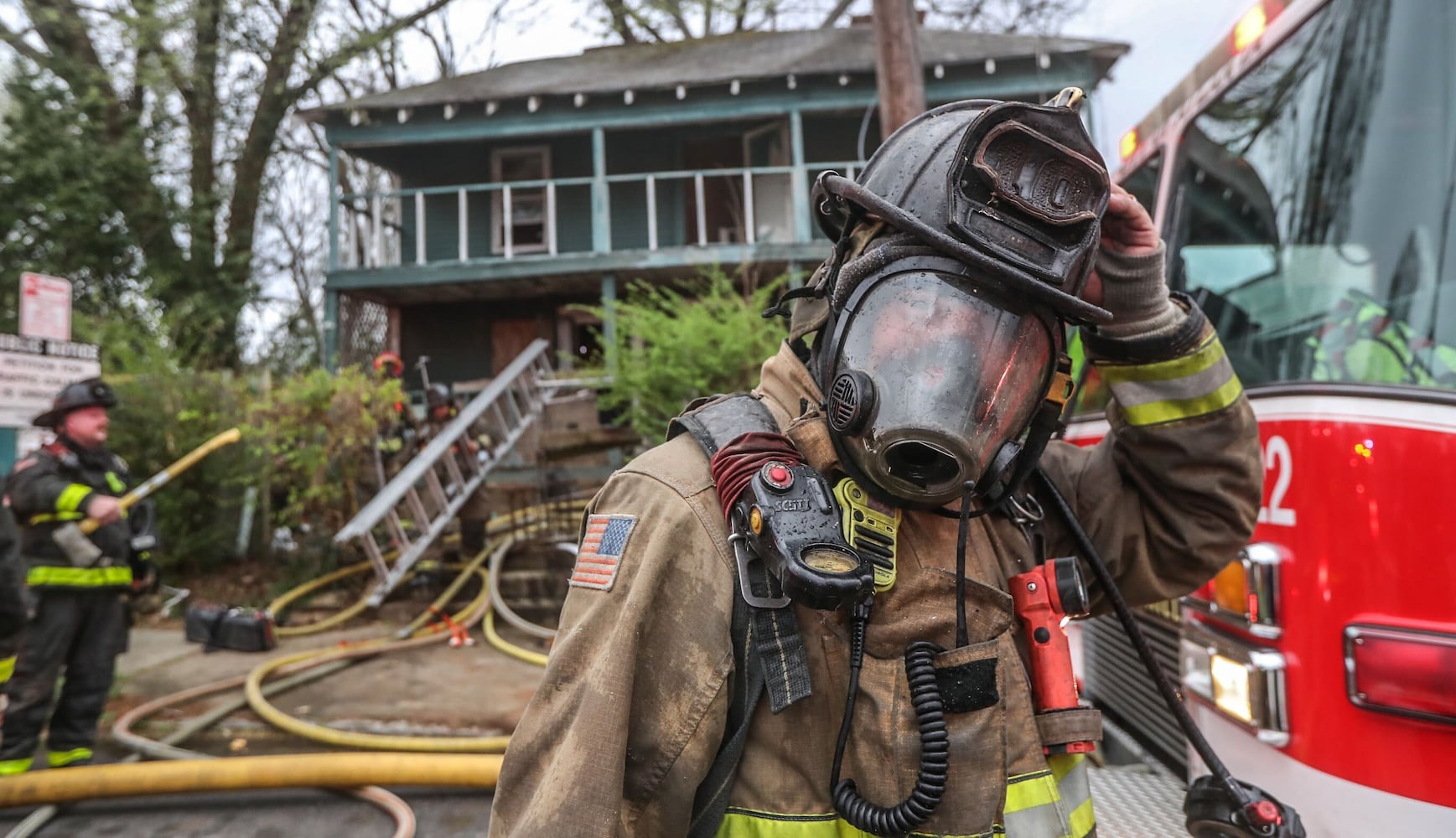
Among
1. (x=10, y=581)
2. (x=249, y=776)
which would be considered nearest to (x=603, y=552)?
(x=249, y=776)

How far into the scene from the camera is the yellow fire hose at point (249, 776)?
11.4 ft

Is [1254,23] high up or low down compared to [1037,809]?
up

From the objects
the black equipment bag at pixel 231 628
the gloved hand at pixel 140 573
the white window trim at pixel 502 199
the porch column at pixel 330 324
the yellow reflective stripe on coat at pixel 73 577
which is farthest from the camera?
the white window trim at pixel 502 199

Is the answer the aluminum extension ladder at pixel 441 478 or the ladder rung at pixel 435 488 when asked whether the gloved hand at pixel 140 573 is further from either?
the ladder rung at pixel 435 488

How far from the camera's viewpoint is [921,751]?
1070 mm

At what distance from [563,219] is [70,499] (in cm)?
1098

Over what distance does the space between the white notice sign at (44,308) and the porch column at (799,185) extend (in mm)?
8555

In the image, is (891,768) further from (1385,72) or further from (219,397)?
(219,397)

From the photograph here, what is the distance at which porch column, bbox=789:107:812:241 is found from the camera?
1178 cm

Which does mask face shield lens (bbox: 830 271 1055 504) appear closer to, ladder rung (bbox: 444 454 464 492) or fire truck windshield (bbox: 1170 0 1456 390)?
fire truck windshield (bbox: 1170 0 1456 390)

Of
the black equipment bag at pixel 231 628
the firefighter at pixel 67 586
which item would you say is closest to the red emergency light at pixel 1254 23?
the firefighter at pixel 67 586

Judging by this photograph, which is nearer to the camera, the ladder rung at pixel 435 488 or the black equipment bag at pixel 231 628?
the black equipment bag at pixel 231 628

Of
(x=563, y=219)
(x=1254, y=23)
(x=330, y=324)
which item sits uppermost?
(x=563, y=219)

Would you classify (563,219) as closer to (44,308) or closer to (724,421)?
(44,308)
